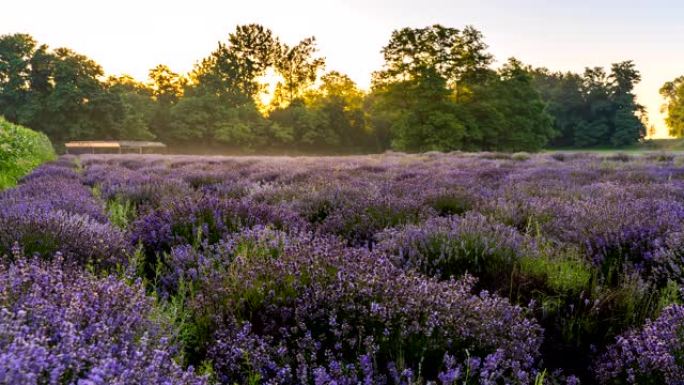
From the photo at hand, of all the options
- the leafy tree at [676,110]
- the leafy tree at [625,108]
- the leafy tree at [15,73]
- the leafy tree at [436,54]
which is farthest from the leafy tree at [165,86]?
the leafy tree at [676,110]

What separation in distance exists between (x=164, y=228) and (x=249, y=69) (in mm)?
68223

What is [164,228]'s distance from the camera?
368 centimetres

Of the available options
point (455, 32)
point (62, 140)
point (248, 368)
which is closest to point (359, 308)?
point (248, 368)

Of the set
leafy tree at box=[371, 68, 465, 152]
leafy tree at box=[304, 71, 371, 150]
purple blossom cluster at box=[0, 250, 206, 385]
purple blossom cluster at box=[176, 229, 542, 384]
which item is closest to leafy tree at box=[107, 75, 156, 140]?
leafy tree at box=[304, 71, 371, 150]

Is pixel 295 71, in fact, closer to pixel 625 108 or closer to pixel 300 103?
pixel 300 103

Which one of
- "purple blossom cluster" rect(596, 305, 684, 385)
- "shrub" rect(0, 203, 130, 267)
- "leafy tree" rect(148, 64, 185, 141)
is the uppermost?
"leafy tree" rect(148, 64, 185, 141)

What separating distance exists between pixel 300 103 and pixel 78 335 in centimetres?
6613

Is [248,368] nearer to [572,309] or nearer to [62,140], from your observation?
[572,309]

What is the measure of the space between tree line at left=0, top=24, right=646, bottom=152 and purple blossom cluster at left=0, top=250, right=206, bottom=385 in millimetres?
45452

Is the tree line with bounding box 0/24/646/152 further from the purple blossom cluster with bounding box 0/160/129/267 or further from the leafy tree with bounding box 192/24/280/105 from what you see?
the purple blossom cluster with bounding box 0/160/129/267

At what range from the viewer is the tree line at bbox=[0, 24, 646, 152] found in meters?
50.5

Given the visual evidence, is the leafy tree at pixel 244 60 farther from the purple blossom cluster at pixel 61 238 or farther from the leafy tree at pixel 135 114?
the purple blossom cluster at pixel 61 238

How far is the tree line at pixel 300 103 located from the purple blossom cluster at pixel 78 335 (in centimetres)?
4545

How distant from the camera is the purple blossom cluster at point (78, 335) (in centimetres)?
109
